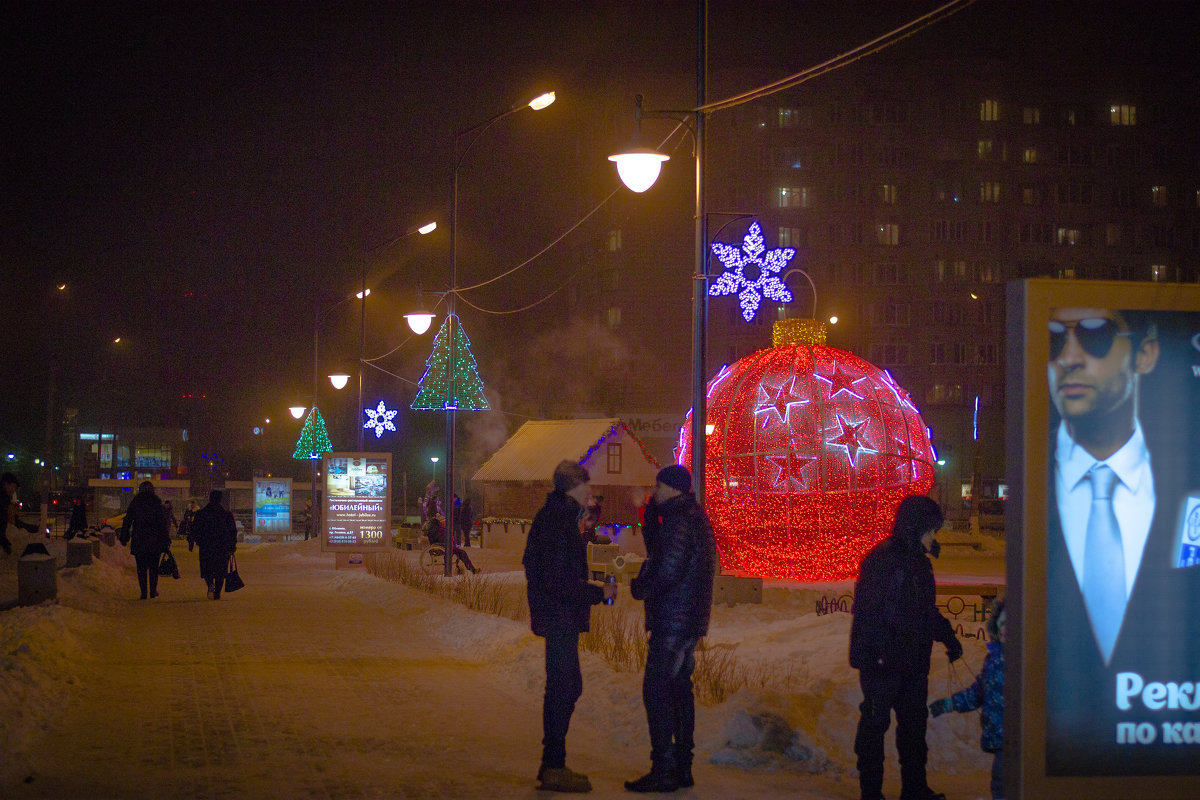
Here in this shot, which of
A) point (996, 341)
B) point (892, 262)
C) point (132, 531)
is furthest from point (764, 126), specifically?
point (132, 531)

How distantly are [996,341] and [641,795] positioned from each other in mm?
74215

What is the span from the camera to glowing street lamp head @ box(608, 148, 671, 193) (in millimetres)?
13273

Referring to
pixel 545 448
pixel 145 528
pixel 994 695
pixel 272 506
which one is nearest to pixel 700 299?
pixel 994 695

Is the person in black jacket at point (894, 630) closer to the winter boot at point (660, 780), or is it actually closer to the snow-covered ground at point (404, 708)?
the snow-covered ground at point (404, 708)

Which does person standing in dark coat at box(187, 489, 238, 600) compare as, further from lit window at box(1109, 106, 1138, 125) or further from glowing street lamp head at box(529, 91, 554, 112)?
lit window at box(1109, 106, 1138, 125)

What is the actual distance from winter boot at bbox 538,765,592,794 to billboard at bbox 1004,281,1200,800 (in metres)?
2.98

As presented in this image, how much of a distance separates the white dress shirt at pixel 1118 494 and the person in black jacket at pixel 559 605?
3.07 metres

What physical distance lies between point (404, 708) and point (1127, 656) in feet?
21.5

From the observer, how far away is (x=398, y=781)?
7773 millimetres

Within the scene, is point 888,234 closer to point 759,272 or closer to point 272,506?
point 272,506

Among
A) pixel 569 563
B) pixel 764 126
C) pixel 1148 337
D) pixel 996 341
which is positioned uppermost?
pixel 764 126

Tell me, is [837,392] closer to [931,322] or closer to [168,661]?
[168,661]

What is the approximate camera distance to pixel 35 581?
1661 cm

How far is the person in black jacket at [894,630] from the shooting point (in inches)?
276
